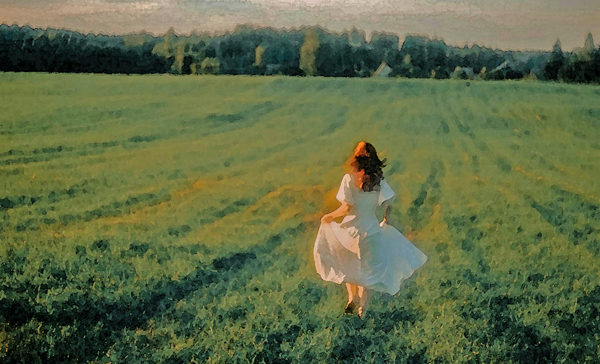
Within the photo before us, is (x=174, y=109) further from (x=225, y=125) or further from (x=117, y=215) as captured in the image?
(x=117, y=215)

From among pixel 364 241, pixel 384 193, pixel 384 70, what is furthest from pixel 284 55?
pixel 364 241

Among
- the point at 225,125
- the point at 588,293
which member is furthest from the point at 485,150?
the point at 588,293

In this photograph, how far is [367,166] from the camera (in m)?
3.57

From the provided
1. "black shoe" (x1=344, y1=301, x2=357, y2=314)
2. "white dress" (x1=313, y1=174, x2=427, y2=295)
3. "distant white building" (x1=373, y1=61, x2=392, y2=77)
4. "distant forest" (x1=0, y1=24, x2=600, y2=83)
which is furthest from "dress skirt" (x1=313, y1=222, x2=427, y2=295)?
"distant white building" (x1=373, y1=61, x2=392, y2=77)

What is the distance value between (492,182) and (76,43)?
6.63 meters

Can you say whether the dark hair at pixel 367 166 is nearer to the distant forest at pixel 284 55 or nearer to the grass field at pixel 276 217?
the grass field at pixel 276 217

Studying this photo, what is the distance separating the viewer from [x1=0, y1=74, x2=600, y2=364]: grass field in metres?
3.69

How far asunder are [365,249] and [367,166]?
59 centimetres

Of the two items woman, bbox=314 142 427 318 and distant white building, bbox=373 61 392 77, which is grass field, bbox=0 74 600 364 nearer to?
woman, bbox=314 142 427 318

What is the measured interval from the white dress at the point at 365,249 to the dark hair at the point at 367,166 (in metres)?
0.07

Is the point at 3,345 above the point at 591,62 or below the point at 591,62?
below

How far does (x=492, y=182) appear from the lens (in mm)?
8906

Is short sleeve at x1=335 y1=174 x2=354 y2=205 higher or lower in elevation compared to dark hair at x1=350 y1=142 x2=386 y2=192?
lower

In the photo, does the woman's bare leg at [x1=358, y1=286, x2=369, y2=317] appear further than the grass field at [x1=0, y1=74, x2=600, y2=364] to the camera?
Yes
